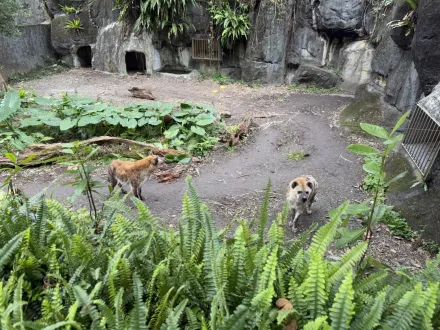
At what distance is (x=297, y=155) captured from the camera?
8.77 m

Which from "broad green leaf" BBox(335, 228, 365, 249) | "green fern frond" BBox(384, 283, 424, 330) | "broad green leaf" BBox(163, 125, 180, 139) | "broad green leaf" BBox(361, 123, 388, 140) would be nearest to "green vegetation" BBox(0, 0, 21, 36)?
"broad green leaf" BBox(163, 125, 180, 139)

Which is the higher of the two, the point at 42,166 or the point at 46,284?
the point at 46,284

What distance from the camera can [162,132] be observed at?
9719 millimetres

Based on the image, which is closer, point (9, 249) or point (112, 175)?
point (9, 249)

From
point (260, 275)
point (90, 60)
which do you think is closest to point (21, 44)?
point (90, 60)

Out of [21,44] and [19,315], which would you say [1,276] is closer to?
[19,315]

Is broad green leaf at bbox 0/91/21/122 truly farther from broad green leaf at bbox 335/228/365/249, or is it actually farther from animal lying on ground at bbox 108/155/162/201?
broad green leaf at bbox 335/228/365/249

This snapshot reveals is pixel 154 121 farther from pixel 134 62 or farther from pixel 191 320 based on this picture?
pixel 134 62

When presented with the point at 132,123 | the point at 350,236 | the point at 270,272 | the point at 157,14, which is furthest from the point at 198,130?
the point at 157,14

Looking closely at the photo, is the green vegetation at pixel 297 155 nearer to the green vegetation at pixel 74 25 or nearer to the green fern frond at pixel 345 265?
the green fern frond at pixel 345 265

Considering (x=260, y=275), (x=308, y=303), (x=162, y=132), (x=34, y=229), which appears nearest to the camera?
(x=308, y=303)

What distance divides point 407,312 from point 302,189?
174 inches

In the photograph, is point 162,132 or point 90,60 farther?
point 90,60

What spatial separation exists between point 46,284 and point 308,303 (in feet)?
4.30
